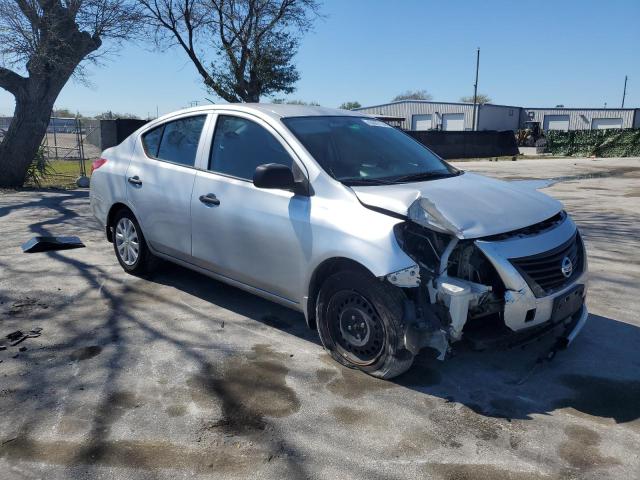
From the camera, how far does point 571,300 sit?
3.68m

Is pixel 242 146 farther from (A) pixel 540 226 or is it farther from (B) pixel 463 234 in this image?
(A) pixel 540 226

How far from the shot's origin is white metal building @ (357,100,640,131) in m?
A: 63.0

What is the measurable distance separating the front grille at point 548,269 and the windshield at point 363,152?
3.64 ft

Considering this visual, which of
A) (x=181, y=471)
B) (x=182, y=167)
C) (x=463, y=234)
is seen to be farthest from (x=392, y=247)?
(x=182, y=167)

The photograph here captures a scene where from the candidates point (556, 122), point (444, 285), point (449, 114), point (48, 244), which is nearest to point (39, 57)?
point (48, 244)

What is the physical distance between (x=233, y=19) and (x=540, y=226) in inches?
1018

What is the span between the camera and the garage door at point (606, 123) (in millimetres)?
65431

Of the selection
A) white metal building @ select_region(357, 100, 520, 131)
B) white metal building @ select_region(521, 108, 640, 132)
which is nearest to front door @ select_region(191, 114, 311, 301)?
white metal building @ select_region(357, 100, 520, 131)

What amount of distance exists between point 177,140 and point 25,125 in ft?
33.6

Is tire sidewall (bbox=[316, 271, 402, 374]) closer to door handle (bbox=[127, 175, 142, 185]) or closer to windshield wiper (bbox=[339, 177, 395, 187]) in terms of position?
windshield wiper (bbox=[339, 177, 395, 187])

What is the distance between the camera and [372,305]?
353 cm

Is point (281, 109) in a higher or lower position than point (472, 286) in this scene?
higher

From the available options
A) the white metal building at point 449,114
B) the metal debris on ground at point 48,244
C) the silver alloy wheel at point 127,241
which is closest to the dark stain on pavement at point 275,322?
the silver alloy wheel at point 127,241

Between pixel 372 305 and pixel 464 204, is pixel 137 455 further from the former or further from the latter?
pixel 464 204
